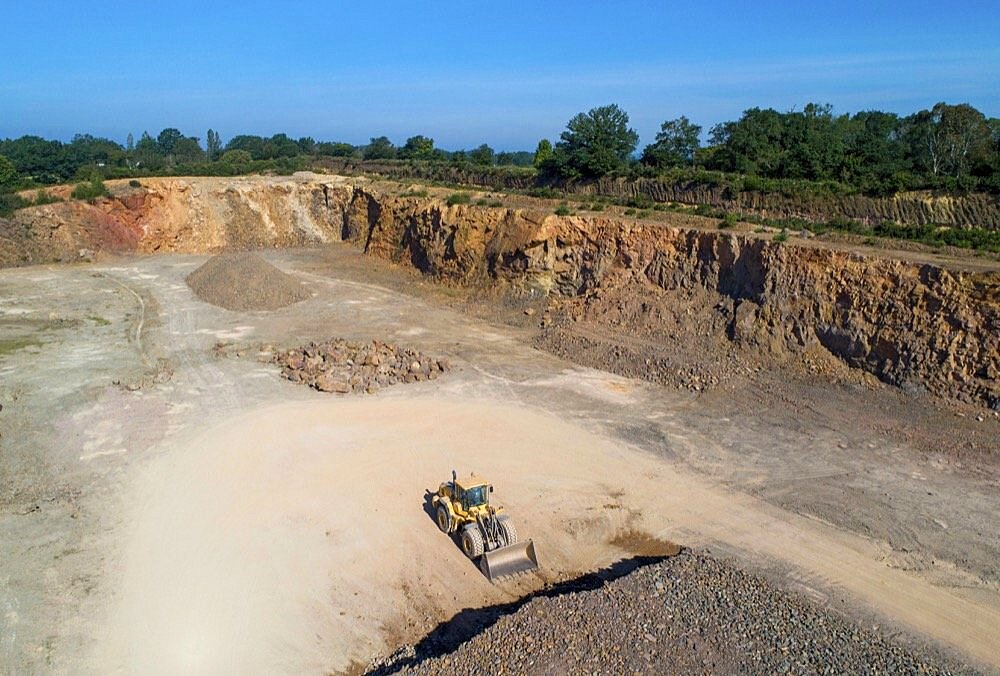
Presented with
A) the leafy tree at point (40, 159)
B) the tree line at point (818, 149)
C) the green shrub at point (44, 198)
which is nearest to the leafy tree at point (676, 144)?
the tree line at point (818, 149)

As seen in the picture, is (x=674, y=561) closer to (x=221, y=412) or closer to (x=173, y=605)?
(x=173, y=605)

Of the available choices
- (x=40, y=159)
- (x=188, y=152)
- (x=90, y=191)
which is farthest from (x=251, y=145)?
(x=90, y=191)

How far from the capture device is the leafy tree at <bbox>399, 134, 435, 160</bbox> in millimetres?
64438

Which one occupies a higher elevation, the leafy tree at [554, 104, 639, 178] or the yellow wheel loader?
the leafy tree at [554, 104, 639, 178]

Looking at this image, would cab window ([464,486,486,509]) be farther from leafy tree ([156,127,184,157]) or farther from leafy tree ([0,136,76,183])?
leafy tree ([156,127,184,157])

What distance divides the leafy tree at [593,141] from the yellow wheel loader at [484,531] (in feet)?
99.3

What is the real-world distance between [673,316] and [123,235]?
3592 centimetres

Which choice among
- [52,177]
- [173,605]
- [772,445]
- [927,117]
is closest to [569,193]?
[927,117]

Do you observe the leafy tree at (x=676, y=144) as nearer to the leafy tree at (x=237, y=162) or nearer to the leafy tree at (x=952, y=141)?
the leafy tree at (x=952, y=141)

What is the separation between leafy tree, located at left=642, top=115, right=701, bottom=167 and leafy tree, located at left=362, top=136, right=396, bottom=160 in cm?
3218

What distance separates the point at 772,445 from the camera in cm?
1823

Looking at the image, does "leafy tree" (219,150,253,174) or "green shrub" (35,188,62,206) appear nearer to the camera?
"green shrub" (35,188,62,206)

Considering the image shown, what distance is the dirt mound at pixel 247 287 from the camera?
3106 centimetres

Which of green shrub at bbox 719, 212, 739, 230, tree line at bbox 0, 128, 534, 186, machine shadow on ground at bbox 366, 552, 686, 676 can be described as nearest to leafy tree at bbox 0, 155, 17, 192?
tree line at bbox 0, 128, 534, 186
